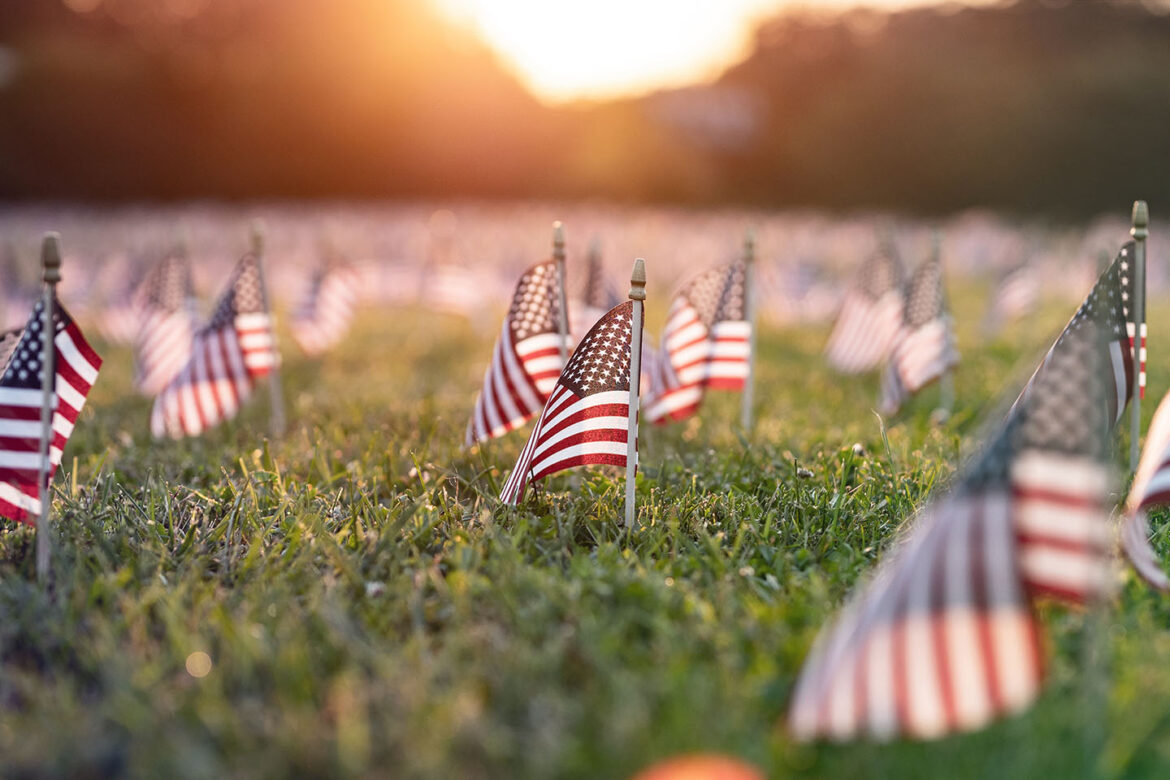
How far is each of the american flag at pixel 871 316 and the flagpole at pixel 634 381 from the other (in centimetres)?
389

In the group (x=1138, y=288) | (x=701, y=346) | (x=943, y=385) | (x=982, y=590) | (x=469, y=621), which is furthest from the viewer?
(x=943, y=385)

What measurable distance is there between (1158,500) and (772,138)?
40.1 metres

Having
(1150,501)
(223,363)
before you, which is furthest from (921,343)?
(223,363)

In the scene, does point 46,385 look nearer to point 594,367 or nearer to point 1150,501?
point 594,367

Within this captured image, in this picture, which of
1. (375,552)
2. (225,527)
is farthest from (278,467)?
(375,552)

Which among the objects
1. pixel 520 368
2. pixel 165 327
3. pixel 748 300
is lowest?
pixel 520 368

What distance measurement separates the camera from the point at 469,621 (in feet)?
10.5

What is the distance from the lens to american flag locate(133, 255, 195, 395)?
7.00 metres

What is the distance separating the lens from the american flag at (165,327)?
7000mm

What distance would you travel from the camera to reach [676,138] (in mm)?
41438

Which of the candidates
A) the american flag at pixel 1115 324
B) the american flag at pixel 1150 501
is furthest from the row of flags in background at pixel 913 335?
the american flag at pixel 1150 501

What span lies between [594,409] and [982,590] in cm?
185

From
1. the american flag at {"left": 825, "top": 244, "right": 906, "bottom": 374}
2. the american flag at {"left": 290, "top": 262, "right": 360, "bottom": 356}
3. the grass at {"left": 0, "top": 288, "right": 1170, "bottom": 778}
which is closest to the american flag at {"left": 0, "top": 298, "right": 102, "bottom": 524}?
the grass at {"left": 0, "top": 288, "right": 1170, "bottom": 778}

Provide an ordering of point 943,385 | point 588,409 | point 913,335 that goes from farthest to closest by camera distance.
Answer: point 943,385 < point 913,335 < point 588,409
